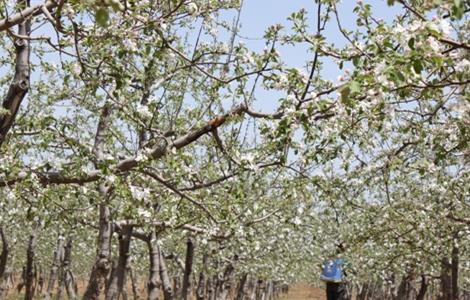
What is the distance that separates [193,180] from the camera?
8.77 m

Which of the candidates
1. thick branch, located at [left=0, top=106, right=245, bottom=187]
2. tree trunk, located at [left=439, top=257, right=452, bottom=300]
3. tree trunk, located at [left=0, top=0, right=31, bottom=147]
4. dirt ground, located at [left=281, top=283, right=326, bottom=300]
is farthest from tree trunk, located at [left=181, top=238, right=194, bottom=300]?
dirt ground, located at [left=281, top=283, right=326, bottom=300]

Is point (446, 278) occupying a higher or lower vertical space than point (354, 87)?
higher

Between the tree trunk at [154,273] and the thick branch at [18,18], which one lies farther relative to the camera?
the tree trunk at [154,273]

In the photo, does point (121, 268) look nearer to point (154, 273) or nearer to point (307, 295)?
point (154, 273)

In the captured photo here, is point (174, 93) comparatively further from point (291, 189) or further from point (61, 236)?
point (61, 236)

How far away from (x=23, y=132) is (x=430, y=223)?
754 cm

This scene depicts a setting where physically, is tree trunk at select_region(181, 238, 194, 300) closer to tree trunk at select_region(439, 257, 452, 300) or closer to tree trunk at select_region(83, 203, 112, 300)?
tree trunk at select_region(83, 203, 112, 300)

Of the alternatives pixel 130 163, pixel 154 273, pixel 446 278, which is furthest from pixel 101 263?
pixel 446 278

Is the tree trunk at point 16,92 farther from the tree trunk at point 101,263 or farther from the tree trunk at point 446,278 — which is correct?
the tree trunk at point 446,278

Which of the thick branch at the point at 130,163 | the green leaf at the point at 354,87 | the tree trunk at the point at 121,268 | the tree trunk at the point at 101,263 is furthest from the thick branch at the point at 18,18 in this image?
the tree trunk at the point at 121,268

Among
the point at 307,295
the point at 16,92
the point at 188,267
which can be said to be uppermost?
the point at 307,295

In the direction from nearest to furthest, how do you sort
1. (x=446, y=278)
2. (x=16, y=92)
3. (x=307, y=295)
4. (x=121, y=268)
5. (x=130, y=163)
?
(x=16, y=92) → (x=130, y=163) → (x=121, y=268) → (x=446, y=278) → (x=307, y=295)

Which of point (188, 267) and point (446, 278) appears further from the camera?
point (446, 278)

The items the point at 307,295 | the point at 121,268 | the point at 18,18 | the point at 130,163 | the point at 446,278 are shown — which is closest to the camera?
the point at 18,18
